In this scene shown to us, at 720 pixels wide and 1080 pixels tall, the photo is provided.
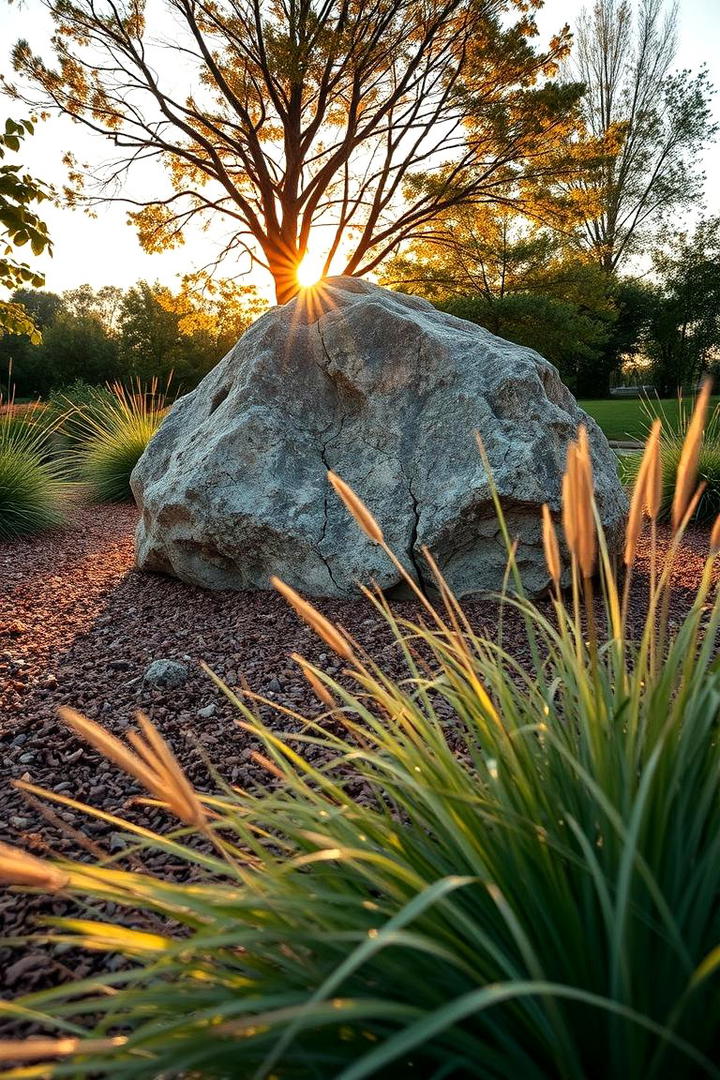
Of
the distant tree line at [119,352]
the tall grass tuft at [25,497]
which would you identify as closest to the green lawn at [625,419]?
the tall grass tuft at [25,497]

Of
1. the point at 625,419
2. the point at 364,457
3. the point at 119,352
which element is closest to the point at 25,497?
the point at 364,457

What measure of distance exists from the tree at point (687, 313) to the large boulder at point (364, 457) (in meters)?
28.5

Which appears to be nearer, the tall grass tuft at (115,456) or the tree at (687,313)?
the tall grass tuft at (115,456)

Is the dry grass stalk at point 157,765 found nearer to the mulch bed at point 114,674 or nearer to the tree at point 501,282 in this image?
the mulch bed at point 114,674

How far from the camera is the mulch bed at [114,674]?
207 cm

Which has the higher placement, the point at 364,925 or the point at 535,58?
the point at 535,58

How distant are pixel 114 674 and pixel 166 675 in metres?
0.38

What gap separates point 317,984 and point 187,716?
1966 mm

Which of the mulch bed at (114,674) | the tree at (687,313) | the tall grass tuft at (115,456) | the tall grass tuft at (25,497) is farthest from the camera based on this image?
the tree at (687,313)

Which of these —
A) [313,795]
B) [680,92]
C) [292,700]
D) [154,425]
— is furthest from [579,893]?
[680,92]

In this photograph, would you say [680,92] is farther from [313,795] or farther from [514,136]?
[313,795]

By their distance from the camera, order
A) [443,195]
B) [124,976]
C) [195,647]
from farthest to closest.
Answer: [443,195] → [195,647] → [124,976]

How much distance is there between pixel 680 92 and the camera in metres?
30.2

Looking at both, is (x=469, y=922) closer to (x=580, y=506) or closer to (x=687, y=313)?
(x=580, y=506)
